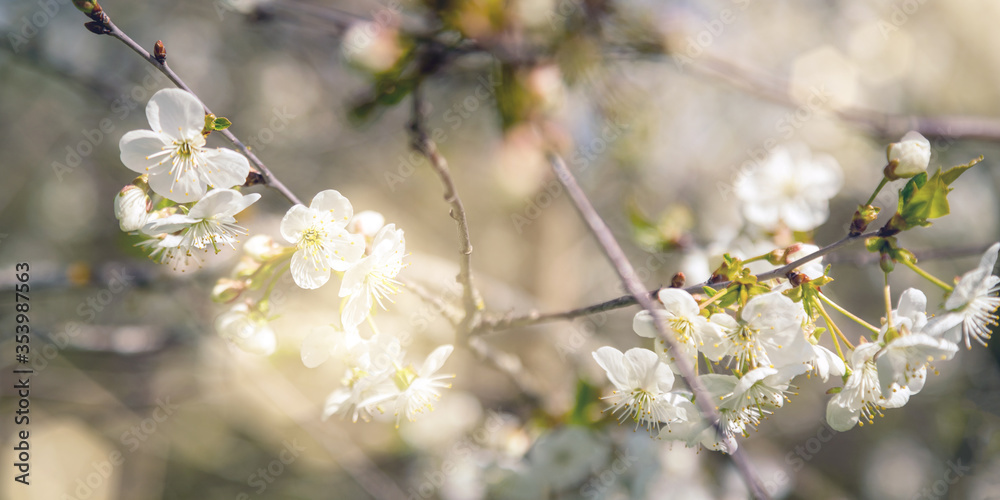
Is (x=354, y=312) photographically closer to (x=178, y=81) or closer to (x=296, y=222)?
(x=296, y=222)

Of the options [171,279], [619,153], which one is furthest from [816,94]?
[171,279]

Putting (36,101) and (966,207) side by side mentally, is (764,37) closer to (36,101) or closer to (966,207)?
(966,207)

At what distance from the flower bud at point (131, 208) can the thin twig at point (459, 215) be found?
45 cm

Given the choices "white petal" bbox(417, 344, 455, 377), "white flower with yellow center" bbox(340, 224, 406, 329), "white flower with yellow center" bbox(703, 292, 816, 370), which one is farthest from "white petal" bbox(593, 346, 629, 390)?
"white flower with yellow center" bbox(340, 224, 406, 329)

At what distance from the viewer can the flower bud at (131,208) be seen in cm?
81

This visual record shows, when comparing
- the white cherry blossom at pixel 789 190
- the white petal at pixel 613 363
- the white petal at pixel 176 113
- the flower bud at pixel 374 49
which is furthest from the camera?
the white cherry blossom at pixel 789 190

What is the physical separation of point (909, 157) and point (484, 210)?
340 centimetres

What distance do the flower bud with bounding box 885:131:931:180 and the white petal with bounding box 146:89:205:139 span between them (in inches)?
43.7

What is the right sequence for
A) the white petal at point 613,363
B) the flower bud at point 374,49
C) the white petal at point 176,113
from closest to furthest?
the white petal at point 176,113 < the white petal at point 613,363 < the flower bud at point 374,49

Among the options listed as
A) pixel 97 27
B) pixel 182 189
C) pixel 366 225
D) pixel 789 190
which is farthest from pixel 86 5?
pixel 789 190

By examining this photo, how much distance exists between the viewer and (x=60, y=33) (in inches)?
119

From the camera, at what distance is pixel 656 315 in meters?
0.74

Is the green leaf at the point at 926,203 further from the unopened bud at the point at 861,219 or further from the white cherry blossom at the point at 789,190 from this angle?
the white cherry blossom at the point at 789,190

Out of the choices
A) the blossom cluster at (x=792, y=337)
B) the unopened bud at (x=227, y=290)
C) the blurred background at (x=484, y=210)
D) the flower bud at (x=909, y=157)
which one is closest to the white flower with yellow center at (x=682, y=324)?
the blossom cluster at (x=792, y=337)
